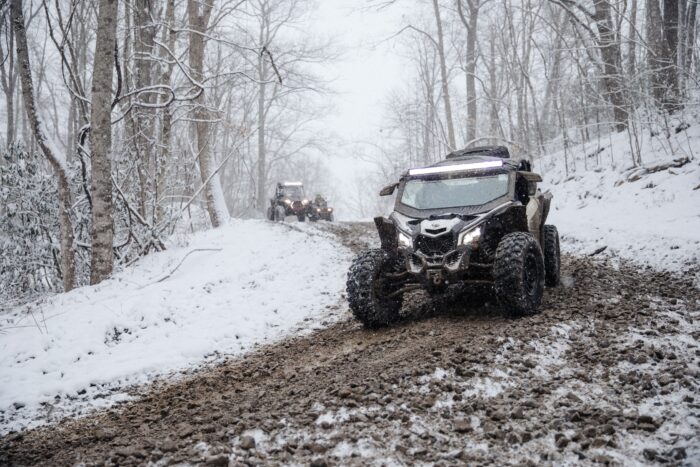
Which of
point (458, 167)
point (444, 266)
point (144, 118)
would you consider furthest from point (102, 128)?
point (444, 266)

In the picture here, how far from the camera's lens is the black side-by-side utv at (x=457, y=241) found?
5.31 meters

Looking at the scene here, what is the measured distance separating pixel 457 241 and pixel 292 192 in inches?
733

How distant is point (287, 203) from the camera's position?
2242 cm

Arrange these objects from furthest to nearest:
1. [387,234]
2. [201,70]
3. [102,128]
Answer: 1. [201,70]
2. [102,128]
3. [387,234]

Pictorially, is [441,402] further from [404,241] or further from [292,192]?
[292,192]

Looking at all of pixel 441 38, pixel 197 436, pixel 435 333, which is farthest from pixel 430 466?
pixel 441 38

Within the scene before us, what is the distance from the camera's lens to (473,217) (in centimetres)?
562

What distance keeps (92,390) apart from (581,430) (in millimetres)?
4442

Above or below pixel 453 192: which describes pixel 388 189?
above

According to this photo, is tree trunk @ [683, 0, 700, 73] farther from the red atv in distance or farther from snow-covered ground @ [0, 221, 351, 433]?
the red atv in distance

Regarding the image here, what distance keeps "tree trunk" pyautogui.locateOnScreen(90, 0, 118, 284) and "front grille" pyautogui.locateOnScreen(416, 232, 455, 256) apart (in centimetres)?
605

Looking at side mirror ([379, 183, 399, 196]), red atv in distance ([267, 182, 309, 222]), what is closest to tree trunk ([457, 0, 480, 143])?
red atv in distance ([267, 182, 309, 222])

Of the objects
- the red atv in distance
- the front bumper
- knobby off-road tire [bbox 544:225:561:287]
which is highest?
the red atv in distance

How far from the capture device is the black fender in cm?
606
